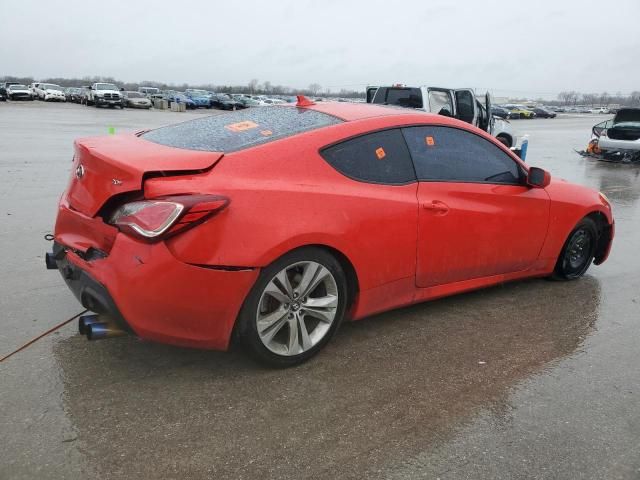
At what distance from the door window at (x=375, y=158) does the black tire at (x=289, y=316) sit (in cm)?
57

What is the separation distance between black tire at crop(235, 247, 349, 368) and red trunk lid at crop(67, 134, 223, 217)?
0.66 metres

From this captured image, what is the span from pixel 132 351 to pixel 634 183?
39.9ft

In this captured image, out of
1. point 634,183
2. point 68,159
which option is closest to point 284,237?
point 68,159

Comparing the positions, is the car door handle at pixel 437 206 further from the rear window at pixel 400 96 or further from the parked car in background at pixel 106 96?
the parked car in background at pixel 106 96

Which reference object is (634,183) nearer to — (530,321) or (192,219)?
(530,321)

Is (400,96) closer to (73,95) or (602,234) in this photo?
(602,234)

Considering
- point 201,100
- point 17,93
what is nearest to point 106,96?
point 17,93

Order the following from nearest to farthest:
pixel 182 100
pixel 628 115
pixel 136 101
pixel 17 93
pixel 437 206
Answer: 1. pixel 437 206
2. pixel 628 115
3. pixel 136 101
4. pixel 17 93
5. pixel 182 100

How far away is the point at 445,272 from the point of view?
12.9 feet

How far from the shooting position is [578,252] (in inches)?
200

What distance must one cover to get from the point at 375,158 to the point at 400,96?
11.4 m

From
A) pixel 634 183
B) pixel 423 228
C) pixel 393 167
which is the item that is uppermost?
pixel 393 167

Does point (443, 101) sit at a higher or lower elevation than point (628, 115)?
higher

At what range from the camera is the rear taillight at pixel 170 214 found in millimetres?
2752
